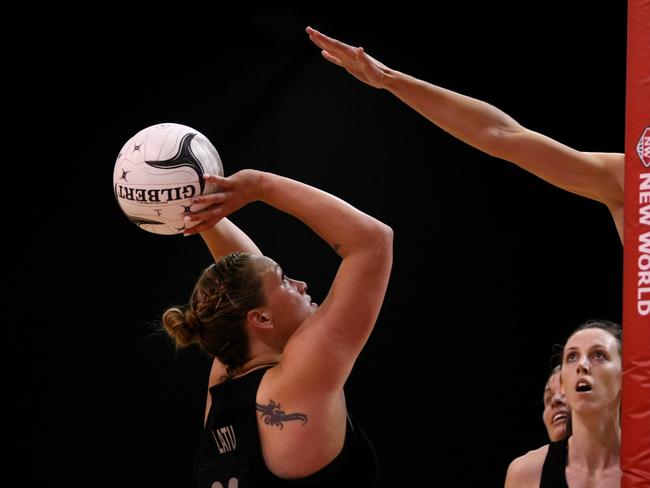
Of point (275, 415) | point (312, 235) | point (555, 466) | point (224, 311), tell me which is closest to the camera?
point (275, 415)

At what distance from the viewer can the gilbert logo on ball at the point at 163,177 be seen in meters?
2.17

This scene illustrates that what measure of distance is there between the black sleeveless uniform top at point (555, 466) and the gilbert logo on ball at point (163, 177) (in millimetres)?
1632

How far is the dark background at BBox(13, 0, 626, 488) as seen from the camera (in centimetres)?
500

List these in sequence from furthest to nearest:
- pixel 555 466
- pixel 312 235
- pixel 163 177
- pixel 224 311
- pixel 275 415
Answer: pixel 312 235
pixel 555 466
pixel 163 177
pixel 224 311
pixel 275 415

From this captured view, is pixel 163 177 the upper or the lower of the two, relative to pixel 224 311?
upper

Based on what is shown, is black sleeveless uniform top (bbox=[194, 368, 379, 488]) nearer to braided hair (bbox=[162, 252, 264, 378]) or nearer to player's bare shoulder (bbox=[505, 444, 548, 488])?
braided hair (bbox=[162, 252, 264, 378])

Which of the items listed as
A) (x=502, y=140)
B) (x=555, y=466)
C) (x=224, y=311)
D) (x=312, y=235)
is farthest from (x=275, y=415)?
(x=312, y=235)

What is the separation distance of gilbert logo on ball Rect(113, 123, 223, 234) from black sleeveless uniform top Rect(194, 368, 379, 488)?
1.49 ft

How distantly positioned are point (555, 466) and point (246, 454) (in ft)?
5.16

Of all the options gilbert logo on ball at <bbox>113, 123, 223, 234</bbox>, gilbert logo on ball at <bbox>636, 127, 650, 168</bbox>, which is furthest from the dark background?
gilbert logo on ball at <bbox>636, 127, 650, 168</bbox>

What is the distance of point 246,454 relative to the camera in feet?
6.13

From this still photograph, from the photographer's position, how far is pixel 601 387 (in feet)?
9.71

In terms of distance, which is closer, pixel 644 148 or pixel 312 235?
pixel 644 148

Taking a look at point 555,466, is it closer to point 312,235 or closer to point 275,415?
point 275,415
